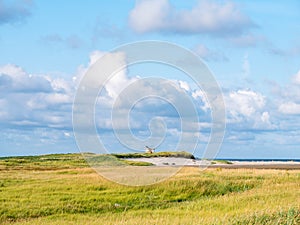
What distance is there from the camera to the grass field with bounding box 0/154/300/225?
22.9 metres

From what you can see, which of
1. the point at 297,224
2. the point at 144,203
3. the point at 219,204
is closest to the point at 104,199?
the point at 144,203

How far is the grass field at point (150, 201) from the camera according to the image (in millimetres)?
22850

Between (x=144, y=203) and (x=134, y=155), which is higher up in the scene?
(x=134, y=155)

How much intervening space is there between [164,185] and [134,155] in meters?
61.9

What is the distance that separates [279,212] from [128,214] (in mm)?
8157

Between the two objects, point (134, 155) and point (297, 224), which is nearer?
point (297, 224)

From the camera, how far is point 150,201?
31125 mm

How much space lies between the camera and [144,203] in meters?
30.4

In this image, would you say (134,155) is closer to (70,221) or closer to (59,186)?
(59,186)

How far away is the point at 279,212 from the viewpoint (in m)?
20.6

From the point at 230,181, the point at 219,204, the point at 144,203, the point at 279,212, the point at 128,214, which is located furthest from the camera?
the point at 230,181

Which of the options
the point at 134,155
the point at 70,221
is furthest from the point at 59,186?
the point at 134,155

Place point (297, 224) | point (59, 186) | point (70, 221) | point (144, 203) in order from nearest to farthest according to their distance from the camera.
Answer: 1. point (297, 224)
2. point (70, 221)
3. point (144, 203)
4. point (59, 186)

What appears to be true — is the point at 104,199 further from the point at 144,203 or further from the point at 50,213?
the point at 50,213
